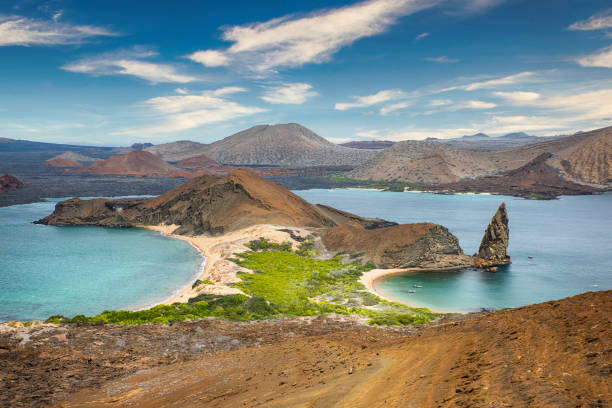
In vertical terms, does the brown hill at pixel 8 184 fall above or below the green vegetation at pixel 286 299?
above

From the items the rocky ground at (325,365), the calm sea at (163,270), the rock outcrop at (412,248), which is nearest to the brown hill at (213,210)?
the calm sea at (163,270)

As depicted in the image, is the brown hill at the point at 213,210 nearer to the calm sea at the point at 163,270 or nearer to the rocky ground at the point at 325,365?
the calm sea at the point at 163,270

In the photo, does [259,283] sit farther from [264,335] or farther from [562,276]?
[562,276]

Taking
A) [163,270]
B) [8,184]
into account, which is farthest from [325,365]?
[8,184]

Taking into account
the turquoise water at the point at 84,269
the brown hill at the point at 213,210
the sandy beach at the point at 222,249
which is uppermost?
the brown hill at the point at 213,210

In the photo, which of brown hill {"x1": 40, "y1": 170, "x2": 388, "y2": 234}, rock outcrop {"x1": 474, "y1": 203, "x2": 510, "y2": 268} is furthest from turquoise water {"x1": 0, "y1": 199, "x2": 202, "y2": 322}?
rock outcrop {"x1": 474, "y1": 203, "x2": 510, "y2": 268}

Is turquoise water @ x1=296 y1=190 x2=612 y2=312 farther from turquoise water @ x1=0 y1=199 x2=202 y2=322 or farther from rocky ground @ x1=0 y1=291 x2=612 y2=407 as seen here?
turquoise water @ x1=0 y1=199 x2=202 y2=322

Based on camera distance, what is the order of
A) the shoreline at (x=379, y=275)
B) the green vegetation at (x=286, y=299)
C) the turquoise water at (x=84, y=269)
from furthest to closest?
the shoreline at (x=379, y=275)
the turquoise water at (x=84, y=269)
the green vegetation at (x=286, y=299)
